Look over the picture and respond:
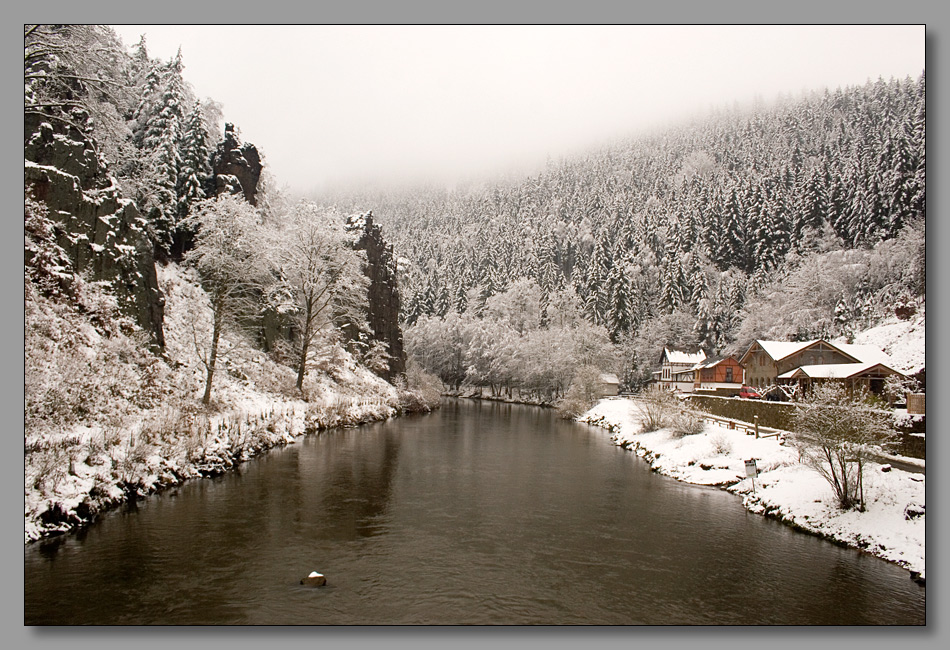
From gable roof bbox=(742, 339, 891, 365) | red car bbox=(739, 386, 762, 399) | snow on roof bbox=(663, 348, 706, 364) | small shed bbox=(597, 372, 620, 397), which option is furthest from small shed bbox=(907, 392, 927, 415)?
snow on roof bbox=(663, 348, 706, 364)

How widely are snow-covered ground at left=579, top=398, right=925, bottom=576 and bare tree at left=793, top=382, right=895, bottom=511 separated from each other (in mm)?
436

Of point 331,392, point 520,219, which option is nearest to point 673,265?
point 520,219

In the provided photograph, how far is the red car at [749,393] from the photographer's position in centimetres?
4465

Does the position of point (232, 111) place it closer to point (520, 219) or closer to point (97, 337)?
point (97, 337)

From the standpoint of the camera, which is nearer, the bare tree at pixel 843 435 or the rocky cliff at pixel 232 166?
the bare tree at pixel 843 435

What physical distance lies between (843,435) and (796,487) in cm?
371

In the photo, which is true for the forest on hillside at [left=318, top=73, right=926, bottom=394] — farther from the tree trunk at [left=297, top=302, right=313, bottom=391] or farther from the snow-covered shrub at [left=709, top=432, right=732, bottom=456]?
the snow-covered shrub at [left=709, top=432, right=732, bottom=456]

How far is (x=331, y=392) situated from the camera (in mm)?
37562

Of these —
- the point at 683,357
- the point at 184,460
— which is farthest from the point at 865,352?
the point at 683,357

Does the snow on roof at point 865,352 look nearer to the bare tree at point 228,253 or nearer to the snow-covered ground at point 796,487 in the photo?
the snow-covered ground at point 796,487

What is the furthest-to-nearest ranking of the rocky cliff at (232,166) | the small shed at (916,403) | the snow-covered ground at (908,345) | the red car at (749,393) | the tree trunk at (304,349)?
the red car at (749,393)
the rocky cliff at (232,166)
the tree trunk at (304,349)
the small shed at (916,403)
the snow-covered ground at (908,345)

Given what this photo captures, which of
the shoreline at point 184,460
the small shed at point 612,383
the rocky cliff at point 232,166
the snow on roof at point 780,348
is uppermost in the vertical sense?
the rocky cliff at point 232,166

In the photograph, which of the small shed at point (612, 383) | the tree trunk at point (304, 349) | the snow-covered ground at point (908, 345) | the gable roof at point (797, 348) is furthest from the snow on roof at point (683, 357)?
the snow-covered ground at point (908, 345)

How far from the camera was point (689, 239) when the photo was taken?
9056 cm
